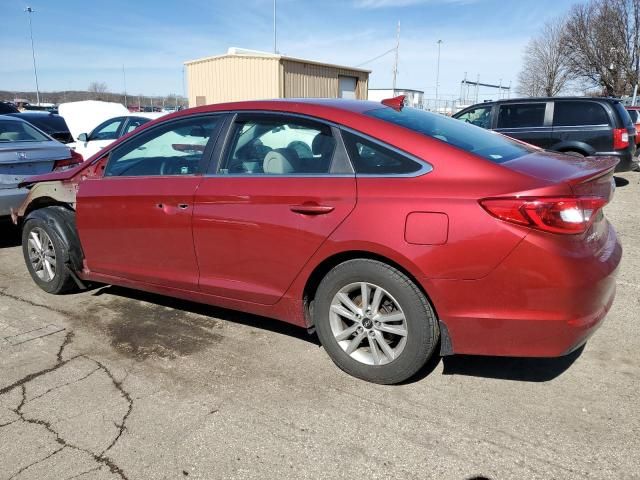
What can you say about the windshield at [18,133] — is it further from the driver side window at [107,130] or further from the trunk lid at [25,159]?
the driver side window at [107,130]

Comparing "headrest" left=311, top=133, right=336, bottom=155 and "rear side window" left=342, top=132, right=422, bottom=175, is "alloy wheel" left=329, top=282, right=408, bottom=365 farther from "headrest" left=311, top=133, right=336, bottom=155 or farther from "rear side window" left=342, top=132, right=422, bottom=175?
"headrest" left=311, top=133, right=336, bottom=155

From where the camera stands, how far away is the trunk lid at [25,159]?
604cm

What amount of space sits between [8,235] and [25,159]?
1.55 metres

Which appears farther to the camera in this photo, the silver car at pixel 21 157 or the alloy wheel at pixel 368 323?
the silver car at pixel 21 157

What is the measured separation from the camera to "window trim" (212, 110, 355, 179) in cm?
303

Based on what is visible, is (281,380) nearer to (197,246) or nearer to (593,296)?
(197,246)

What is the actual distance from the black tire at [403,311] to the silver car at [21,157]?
4.61 metres

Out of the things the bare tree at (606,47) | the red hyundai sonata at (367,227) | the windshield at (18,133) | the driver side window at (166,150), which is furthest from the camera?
the bare tree at (606,47)

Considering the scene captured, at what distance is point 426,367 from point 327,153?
57.1 inches

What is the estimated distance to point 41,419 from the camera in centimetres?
280

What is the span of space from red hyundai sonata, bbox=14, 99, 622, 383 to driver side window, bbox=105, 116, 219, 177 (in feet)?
0.04

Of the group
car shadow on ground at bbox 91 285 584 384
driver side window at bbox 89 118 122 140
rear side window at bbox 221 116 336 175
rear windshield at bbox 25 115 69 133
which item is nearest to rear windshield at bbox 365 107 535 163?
rear side window at bbox 221 116 336 175

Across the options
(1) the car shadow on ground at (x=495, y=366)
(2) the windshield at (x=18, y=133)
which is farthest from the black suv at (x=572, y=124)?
(2) the windshield at (x=18, y=133)

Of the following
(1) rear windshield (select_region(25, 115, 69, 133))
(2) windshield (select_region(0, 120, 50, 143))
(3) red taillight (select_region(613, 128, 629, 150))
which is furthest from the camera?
(1) rear windshield (select_region(25, 115, 69, 133))
